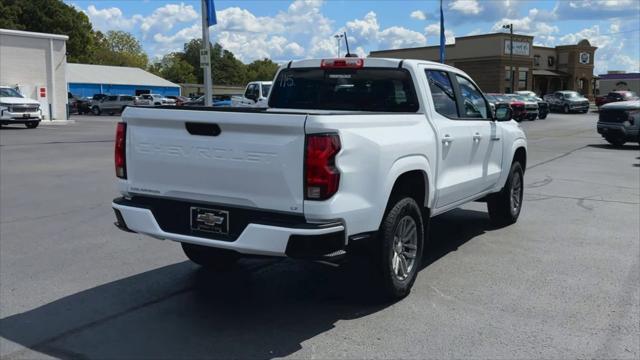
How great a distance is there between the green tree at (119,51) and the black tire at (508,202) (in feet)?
333

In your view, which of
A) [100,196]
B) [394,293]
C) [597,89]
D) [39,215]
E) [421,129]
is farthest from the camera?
[597,89]

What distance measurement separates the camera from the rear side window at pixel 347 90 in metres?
5.75

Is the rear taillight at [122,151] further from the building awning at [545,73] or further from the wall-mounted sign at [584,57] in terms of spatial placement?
the wall-mounted sign at [584,57]

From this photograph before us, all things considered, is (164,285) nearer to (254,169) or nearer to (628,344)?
(254,169)

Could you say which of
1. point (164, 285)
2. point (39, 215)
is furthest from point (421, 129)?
point (39, 215)

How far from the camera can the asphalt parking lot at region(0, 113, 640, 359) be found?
4230mm

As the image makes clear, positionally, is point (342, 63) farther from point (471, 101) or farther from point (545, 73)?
point (545, 73)

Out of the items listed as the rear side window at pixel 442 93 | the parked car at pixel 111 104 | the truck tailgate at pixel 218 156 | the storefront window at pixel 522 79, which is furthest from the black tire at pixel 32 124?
the storefront window at pixel 522 79

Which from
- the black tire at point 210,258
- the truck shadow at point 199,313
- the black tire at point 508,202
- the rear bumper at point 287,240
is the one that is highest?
the rear bumper at point 287,240

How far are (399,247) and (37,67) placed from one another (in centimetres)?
3523

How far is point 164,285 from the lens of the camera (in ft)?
18.1

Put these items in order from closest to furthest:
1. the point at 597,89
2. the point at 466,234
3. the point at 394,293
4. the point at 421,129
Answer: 1. the point at 394,293
2. the point at 421,129
3. the point at 466,234
4. the point at 597,89

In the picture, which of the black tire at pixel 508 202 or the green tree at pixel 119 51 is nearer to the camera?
the black tire at pixel 508 202

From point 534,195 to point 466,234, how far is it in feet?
11.4
